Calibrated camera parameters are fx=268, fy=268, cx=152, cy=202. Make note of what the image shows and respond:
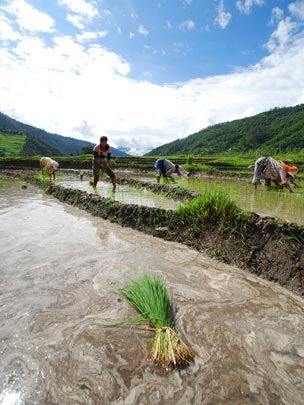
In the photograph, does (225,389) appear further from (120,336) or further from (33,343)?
(33,343)

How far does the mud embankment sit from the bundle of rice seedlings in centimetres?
129

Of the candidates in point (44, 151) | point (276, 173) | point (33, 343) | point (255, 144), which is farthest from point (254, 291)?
point (44, 151)

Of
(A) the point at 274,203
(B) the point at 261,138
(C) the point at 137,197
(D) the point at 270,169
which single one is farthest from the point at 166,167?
(B) the point at 261,138

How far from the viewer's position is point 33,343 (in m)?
1.62

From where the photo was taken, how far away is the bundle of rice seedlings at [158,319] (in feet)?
4.95

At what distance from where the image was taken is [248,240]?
3043 millimetres

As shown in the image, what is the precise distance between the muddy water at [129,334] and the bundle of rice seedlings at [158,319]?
6 cm

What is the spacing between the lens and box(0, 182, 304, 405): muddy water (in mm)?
1340

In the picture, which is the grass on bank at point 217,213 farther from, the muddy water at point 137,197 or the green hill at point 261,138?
the green hill at point 261,138

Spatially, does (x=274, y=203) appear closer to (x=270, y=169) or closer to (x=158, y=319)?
(x=270, y=169)

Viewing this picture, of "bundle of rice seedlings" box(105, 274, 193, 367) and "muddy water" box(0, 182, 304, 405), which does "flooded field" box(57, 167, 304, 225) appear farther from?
"bundle of rice seedlings" box(105, 274, 193, 367)

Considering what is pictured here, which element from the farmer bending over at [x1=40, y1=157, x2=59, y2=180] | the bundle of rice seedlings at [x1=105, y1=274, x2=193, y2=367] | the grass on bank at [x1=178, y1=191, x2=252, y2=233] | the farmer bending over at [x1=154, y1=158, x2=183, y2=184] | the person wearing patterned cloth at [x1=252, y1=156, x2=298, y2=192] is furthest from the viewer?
the farmer bending over at [x1=40, y1=157, x2=59, y2=180]

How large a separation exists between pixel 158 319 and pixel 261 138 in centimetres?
10692

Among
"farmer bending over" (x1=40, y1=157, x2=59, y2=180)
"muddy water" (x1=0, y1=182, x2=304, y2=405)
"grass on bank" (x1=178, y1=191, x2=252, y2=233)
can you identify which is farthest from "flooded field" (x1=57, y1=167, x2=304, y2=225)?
"farmer bending over" (x1=40, y1=157, x2=59, y2=180)
